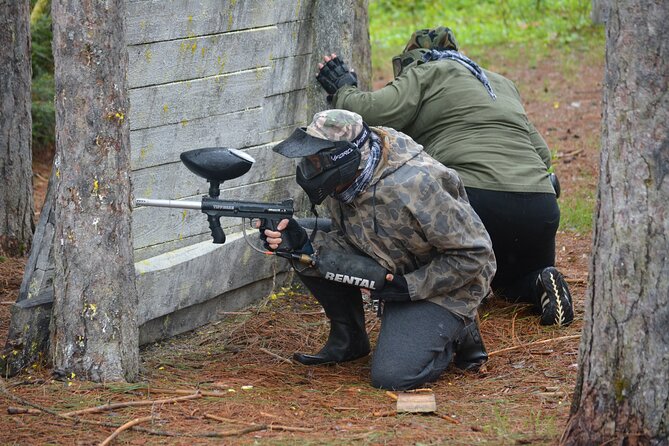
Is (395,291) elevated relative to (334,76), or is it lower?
lower

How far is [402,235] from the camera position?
14.7ft

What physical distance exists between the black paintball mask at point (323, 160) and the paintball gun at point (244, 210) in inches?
7.3

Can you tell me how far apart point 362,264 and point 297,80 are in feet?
5.71

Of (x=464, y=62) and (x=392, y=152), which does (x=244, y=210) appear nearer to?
(x=392, y=152)

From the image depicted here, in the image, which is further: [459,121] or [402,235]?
[459,121]

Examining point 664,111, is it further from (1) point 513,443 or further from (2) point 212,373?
(2) point 212,373

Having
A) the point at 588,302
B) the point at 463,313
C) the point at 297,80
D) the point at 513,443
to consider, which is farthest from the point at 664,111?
the point at 297,80

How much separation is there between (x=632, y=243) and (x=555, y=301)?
2.24 m

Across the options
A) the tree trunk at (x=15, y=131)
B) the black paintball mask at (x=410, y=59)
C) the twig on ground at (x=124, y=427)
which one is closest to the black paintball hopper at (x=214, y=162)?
the twig on ground at (x=124, y=427)

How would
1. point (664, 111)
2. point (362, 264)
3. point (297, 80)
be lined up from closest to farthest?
point (664, 111) < point (362, 264) < point (297, 80)

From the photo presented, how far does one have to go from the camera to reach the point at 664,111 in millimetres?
3053

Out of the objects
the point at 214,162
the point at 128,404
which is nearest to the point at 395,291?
the point at 214,162

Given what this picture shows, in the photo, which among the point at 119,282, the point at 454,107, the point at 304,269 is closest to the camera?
the point at 119,282

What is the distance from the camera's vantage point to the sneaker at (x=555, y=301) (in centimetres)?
533
